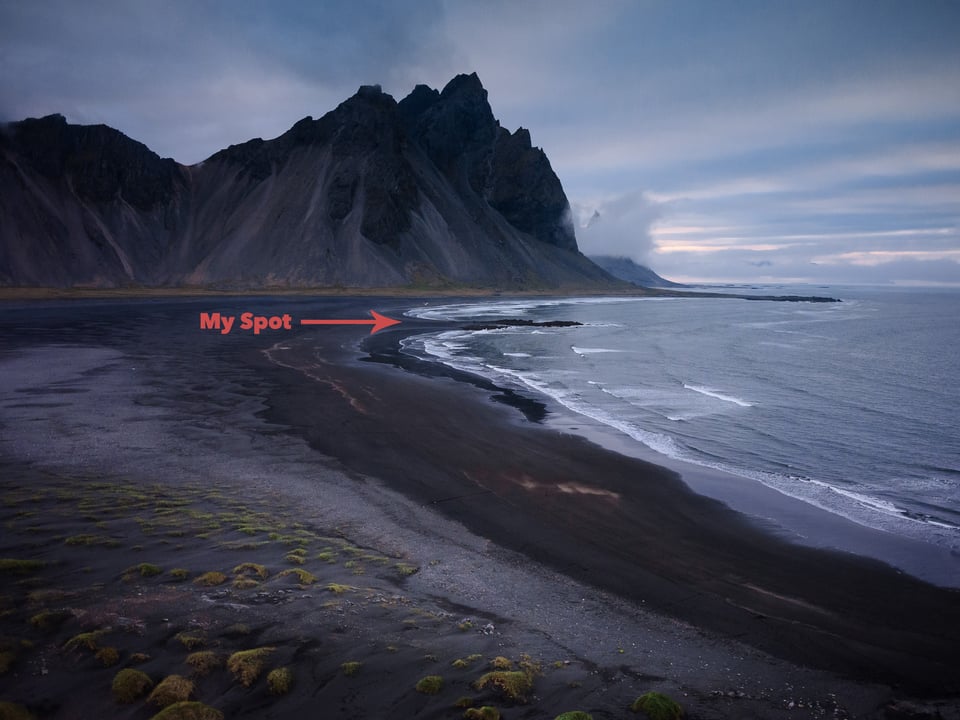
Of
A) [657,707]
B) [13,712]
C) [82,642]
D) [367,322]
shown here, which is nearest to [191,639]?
[82,642]

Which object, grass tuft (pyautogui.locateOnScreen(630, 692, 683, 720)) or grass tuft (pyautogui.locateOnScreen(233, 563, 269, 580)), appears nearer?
grass tuft (pyautogui.locateOnScreen(630, 692, 683, 720))

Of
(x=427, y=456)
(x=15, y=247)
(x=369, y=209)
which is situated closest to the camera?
(x=427, y=456)

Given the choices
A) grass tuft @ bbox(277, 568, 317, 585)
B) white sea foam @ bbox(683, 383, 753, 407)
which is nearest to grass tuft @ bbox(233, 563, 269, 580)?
grass tuft @ bbox(277, 568, 317, 585)

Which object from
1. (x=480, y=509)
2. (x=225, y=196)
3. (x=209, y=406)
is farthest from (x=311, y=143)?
(x=480, y=509)

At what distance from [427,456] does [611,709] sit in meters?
12.0

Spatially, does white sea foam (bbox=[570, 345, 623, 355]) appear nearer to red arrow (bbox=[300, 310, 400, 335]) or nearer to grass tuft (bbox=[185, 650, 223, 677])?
red arrow (bbox=[300, 310, 400, 335])

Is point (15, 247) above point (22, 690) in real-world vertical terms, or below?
above

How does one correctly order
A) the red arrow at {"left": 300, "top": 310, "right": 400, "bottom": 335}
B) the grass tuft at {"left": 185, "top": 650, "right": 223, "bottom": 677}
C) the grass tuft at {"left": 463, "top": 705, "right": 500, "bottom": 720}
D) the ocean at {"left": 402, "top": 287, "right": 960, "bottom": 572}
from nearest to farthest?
1. the grass tuft at {"left": 463, "top": 705, "right": 500, "bottom": 720}
2. the grass tuft at {"left": 185, "top": 650, "right": 223, "bottom": 677}
3. the ocean at {"left": 402, "top": 287, "right": 960, "bottom": 572}
4. the red arrow at {"left": 300, "top": 310, "right": 400, "bottom": 335}

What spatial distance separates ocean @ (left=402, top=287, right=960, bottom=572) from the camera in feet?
55.2

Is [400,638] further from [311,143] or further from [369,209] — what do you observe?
[311,143]

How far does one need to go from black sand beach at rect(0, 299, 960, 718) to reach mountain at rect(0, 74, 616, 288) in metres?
134

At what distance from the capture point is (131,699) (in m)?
6.20

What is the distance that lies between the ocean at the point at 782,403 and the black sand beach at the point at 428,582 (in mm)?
3788

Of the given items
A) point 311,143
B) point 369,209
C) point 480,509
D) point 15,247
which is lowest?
point 480,509
